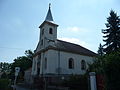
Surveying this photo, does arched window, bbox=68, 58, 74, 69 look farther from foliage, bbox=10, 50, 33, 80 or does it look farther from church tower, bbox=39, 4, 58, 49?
foliage, bbox=10, 50, 33, 80

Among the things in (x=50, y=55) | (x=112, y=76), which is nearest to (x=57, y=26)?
(x=50, y=55)

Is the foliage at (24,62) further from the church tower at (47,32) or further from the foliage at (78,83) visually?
the foliage at (78,83)

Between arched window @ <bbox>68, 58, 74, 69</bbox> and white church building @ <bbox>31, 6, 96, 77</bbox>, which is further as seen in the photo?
arched window @ <bbox>68, 58, 74, 69</bbox>

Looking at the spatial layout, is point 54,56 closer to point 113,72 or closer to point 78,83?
point 78,83

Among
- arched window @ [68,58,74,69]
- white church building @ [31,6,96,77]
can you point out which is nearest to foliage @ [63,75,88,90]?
white church building @ [31,6,96,77]

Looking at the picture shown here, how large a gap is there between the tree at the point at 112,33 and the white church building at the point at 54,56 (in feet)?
20.6

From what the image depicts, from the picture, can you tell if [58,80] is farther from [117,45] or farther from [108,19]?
[108,19]

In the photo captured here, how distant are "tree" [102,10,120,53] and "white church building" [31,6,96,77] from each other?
6264 mm

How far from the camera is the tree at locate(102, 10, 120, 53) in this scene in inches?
944

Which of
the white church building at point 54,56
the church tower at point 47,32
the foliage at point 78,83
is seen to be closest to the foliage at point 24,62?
the white church building at point 54,56

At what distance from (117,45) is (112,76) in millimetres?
19019

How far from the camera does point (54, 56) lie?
2448 cm

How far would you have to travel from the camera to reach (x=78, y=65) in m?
27.5

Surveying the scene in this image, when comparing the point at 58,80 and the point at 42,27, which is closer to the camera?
the point at 58,80
